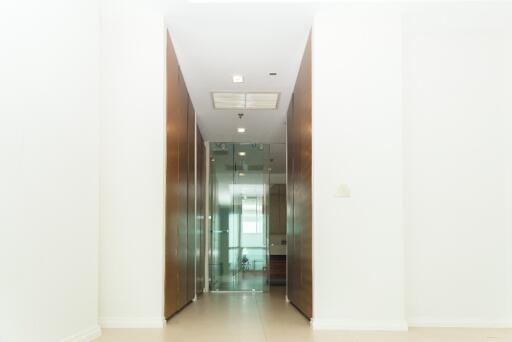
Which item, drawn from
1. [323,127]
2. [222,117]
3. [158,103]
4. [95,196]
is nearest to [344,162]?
[323,127]

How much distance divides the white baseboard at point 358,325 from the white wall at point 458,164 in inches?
18.2

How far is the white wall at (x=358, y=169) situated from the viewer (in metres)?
6.61

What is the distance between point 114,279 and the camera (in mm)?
6633

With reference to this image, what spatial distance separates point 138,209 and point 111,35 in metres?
2.21

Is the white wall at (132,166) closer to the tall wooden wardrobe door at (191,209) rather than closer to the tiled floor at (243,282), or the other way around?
the tall wooden wardrobe door at (191,209)

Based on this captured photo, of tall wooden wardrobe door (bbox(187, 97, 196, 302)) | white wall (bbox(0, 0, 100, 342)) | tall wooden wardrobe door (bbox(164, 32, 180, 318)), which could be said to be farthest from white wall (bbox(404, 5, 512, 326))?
tall wooden wardrobe door (bbox(187, 97, 196, 302))

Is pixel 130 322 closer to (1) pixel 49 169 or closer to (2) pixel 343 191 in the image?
(1) pixel 49 169

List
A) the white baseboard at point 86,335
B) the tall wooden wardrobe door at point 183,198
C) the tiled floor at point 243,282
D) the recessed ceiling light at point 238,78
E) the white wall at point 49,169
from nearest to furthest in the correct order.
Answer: the white wall at point 49,169, the white baseboard at point 86,335, the tall wooden wardrobe door at point 183,198, the recessed ceiling light at point 238,78, the tiled floor at point 243,282

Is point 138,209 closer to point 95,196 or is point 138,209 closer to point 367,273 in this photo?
point 95,196

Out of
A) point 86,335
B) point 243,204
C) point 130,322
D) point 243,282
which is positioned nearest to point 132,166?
point 130,322

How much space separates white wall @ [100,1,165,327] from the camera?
6.64m

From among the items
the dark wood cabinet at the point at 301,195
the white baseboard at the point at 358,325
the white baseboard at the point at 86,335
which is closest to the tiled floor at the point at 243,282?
the dark wood cabinet at the point at 301,195

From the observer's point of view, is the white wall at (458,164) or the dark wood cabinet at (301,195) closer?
the white wall at (458,164)

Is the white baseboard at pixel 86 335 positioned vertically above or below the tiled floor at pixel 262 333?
above
